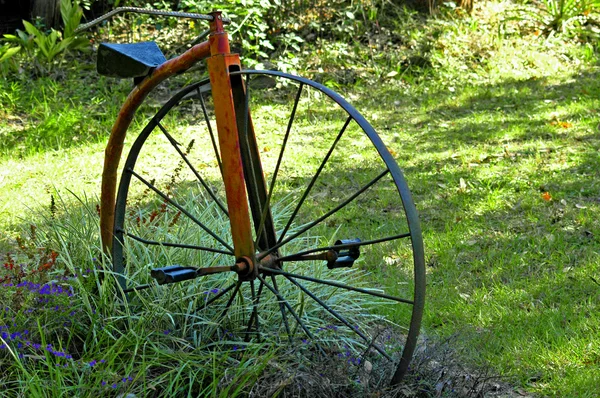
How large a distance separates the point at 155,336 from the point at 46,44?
221 inches

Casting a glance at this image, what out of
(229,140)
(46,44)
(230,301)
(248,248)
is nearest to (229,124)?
(229,140)

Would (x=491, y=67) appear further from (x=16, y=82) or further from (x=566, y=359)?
(x=566, y=359)

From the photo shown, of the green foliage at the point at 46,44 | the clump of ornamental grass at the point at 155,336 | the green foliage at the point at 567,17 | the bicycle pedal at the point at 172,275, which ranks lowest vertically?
the clump of ornamental grass at the point at 155,336

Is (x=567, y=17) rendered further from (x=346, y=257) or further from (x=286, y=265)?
(x=346, y=257)

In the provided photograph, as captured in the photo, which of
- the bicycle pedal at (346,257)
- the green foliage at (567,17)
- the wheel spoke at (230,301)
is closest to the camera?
the bicycle pedal at (346,257)

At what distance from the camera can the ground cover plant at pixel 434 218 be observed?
10.1ft

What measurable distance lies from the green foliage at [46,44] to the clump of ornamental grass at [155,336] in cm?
464

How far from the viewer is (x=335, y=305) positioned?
11.9 feet

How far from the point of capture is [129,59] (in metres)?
3.34

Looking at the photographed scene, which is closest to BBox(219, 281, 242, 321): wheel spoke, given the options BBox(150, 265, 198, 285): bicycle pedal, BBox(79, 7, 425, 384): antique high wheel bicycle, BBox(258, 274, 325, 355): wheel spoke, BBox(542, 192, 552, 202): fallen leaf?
BBox(79, 7, 425, 384): antique high wheel bicycle

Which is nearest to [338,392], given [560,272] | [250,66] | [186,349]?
[186,349]

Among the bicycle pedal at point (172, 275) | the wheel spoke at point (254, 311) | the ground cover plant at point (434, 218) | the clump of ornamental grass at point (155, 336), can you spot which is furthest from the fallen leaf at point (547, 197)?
the bicycle pedal at point (172, 275)

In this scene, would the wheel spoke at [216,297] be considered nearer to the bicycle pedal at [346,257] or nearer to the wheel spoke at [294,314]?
the wheel spoke at [294,314]

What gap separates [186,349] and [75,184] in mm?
3194
